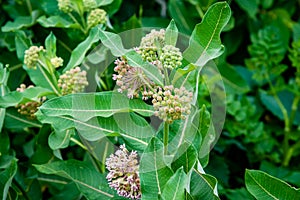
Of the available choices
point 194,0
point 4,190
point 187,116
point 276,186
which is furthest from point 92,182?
point 194,0

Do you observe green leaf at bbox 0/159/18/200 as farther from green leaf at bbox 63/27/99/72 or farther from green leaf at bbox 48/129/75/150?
green leaf at bbox 63/27/99/72

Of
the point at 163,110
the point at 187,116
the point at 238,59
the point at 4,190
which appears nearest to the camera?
the point at 163,110

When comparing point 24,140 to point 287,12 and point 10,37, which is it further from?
point 287,12

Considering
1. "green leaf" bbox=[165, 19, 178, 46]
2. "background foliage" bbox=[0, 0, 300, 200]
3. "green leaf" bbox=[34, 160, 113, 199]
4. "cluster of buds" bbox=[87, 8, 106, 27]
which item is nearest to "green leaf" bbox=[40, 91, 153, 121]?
"background foliage" bbox=[0, 0, 300, 200]

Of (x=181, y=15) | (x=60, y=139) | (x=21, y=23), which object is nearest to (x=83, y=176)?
(x=60, y=139)

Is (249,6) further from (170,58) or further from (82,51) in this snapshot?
(170,58)
